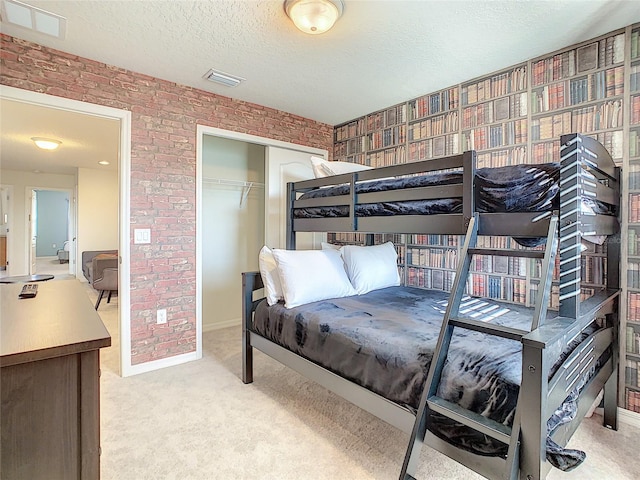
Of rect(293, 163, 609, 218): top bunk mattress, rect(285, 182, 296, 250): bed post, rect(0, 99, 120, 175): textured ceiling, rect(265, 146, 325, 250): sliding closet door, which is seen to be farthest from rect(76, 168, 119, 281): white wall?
rect(293, 163, 609, 218): top bunk mattress

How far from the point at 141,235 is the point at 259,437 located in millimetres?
1840

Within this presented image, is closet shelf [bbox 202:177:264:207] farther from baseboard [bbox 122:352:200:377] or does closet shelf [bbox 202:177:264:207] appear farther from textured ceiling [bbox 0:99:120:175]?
baseboard [bbox 122:352:200:377]

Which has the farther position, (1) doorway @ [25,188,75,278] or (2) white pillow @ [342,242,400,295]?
(1) doorway @ [25,188,75,278]

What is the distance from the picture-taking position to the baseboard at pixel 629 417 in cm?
205

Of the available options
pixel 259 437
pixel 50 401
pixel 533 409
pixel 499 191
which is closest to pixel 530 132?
pixel 499 191

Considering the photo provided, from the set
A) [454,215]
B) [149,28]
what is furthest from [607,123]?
[149,28]

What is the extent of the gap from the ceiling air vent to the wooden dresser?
2.31m

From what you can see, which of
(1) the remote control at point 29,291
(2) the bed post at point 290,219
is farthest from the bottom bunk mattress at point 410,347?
(1) the remote control at point 29,291

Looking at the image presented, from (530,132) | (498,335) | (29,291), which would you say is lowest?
(498,335)

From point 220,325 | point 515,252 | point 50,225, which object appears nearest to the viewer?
point 515,252

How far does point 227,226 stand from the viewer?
4020mm

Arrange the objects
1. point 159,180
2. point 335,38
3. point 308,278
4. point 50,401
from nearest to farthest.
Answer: point 50,401 → point 335,38 → point 308,278 → point 159,180

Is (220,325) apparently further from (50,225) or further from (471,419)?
(50,225)

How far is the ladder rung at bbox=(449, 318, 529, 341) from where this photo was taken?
1.20m
